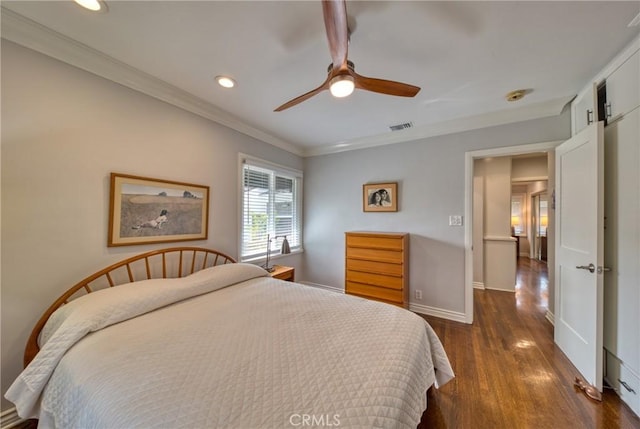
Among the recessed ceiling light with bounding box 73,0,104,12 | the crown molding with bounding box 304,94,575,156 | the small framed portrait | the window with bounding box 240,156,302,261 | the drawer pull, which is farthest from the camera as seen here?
the small framed portrait

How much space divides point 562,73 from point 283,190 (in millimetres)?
3251

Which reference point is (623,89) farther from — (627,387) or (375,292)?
(375,292)

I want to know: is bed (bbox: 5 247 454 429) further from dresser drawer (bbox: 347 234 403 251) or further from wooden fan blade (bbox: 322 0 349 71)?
wooden fan blade (bbox: 322 0 349 71)

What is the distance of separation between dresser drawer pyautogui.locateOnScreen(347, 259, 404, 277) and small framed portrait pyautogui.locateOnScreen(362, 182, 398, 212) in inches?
32.0

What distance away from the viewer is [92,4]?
4.23 ft

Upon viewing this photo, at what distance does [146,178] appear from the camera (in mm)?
1966

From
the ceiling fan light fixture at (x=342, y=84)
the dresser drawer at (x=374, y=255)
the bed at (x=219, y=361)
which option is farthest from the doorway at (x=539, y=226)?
the ceiling fan light fixture at (x=342, y=84)

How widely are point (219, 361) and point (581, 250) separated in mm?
2753

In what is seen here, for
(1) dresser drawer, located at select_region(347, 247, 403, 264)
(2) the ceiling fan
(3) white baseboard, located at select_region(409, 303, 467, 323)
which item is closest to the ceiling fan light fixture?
(2) the ceiling fan

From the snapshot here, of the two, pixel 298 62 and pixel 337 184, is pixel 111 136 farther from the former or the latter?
pixel 337 184

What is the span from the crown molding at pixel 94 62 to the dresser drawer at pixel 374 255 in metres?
2.29

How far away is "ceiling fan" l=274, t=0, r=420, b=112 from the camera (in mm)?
1014

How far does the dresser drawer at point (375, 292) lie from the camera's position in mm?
2811
